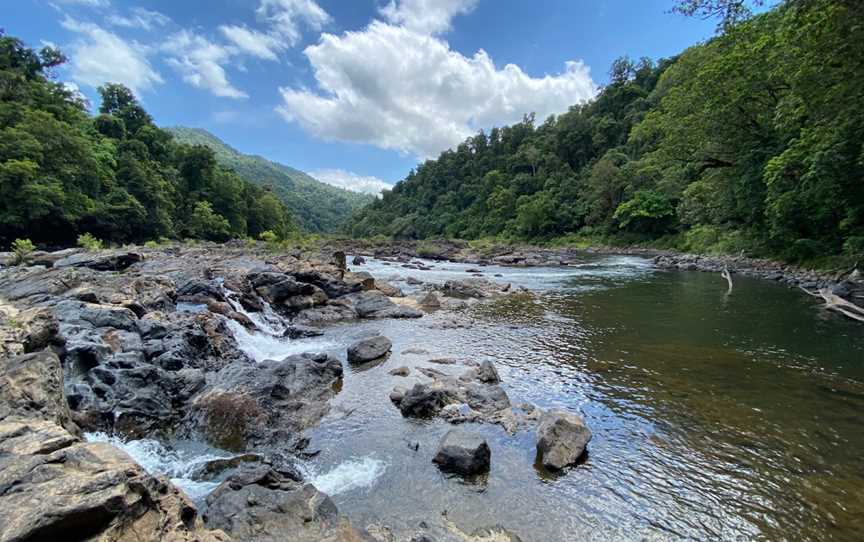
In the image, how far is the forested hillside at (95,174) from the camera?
39.0 m

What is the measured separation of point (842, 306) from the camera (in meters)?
18.4

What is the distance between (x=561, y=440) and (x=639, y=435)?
2024mm

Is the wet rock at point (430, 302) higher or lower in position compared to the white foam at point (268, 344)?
higher

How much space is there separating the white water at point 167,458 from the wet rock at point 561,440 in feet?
20.2

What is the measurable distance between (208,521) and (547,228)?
8501cm

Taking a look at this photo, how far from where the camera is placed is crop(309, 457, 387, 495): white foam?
24.4 ft

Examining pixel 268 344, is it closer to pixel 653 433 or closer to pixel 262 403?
pixel 262 403

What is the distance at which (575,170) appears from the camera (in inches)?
4072

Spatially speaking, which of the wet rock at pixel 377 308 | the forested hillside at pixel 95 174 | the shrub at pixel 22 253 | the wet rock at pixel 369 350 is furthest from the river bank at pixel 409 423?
the forested hillside at pixel 95 174

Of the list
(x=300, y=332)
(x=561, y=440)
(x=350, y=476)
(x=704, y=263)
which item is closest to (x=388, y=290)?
(x=300, y=332)

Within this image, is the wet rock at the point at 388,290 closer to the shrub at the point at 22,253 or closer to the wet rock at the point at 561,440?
the wet rock at the point at 561,440

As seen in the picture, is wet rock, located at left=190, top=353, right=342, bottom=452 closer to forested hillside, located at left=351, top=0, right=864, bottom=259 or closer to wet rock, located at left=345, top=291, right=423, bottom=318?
wet rock, located at left=345, top=291, right=423, bottom=318

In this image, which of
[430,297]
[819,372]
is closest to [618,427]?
[819,372]

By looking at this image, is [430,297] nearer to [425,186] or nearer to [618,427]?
[618,427]
